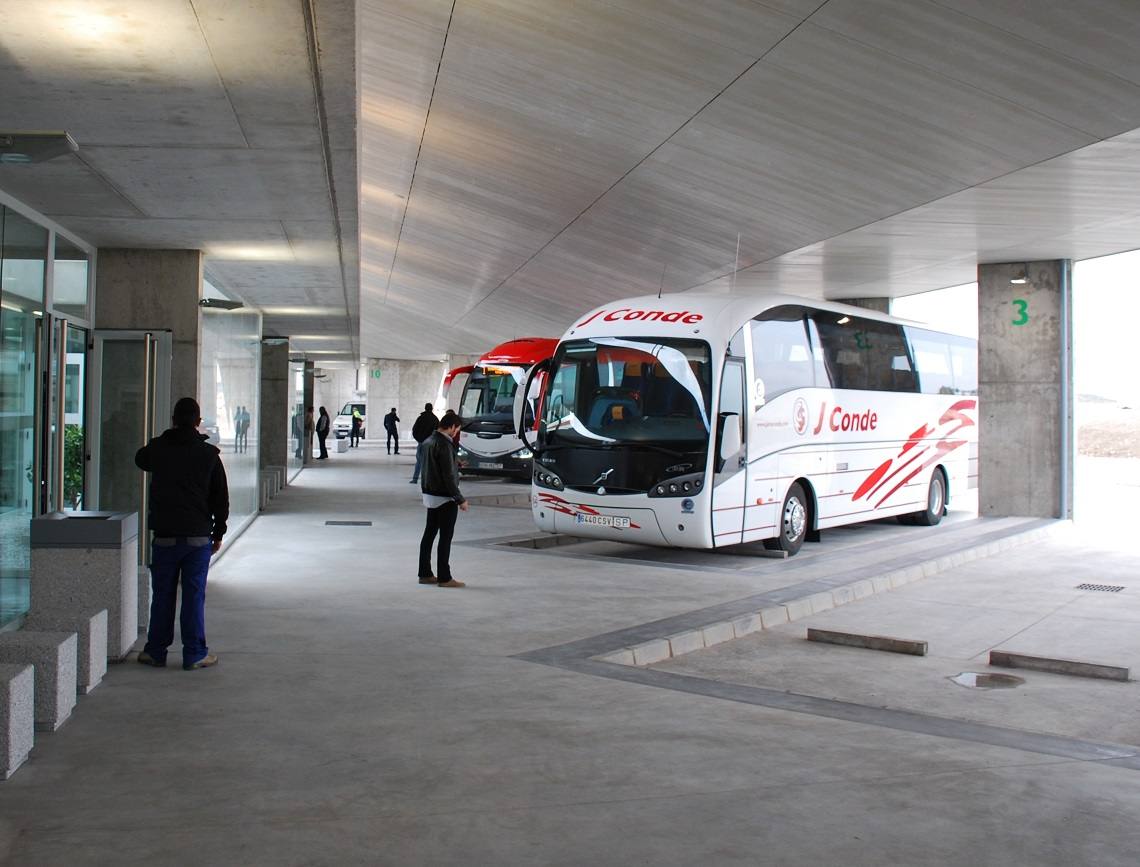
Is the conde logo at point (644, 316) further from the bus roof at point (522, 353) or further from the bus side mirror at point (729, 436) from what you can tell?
the bus roof at point (522, 353)

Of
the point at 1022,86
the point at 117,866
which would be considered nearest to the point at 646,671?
the point at 117,866

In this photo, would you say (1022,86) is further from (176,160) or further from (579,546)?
(579,546)

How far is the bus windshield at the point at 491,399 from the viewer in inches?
1075

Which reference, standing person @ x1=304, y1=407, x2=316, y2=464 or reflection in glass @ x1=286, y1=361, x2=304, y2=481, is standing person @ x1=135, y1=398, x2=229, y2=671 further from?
standing person @ x1=304, y1=407, x2=316, y2=464

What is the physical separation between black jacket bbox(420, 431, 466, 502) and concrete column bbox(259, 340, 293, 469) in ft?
50.9

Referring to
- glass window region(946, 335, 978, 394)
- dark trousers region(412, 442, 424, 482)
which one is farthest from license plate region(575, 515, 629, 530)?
glass window region(946, 335, 978, 394)

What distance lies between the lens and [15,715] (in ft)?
16.0

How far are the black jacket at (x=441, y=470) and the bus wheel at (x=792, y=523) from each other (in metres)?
4.81

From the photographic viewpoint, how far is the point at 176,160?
25.0 ft

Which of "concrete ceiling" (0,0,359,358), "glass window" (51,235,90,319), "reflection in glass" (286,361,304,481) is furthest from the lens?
"reflection in glass" (286,361,304,481)

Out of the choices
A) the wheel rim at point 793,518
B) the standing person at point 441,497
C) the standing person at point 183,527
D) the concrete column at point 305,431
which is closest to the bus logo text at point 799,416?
the wheel rim at point 793,518

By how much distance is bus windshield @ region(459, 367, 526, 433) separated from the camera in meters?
27.3

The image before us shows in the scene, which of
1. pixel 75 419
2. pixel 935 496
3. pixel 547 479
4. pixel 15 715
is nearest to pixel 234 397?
pixel 75 419

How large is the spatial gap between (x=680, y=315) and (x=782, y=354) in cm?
157
